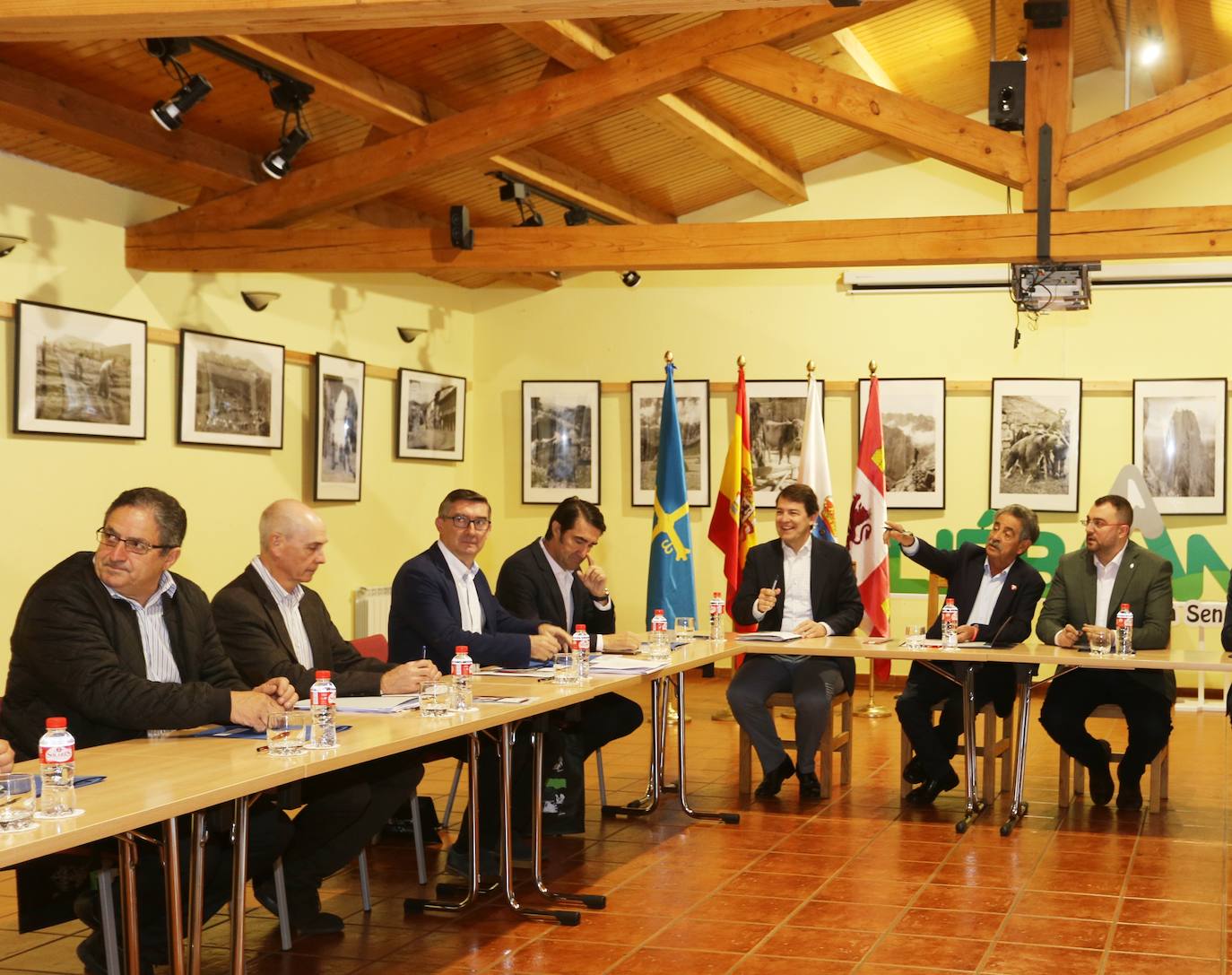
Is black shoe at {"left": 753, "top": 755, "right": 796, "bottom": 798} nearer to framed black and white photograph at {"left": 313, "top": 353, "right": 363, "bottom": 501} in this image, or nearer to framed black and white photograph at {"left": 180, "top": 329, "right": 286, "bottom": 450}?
framed black and white photograph at {"left": 180, "top": 329, "right": 286, "bottom": 450}

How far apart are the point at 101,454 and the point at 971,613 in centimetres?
428

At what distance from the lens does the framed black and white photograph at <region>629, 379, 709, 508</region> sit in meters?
10.4

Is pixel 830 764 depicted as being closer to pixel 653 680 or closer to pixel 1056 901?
pixel 653 680

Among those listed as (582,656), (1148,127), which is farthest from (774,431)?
(582,656)

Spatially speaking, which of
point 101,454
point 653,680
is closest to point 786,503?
point 653,680

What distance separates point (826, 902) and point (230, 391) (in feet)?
16.0

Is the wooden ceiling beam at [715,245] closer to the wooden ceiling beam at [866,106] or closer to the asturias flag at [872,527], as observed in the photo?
the wooden ceiling beam at [866,106]

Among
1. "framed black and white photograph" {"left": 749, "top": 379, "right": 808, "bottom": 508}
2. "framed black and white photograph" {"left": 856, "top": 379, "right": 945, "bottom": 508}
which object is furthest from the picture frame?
"framed black and white photograph" {"left": 856, "top": 379, "right": 945, "bottom": 508}

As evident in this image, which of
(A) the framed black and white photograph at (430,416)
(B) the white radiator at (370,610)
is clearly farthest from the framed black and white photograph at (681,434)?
(B) the white radiator at (370,610)

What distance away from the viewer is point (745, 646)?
19.1ft

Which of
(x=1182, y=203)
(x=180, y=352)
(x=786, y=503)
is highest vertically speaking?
(x=1182, y=203)

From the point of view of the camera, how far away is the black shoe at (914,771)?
6117 mm

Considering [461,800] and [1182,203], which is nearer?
[461,800]

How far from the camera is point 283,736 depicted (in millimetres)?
3246
